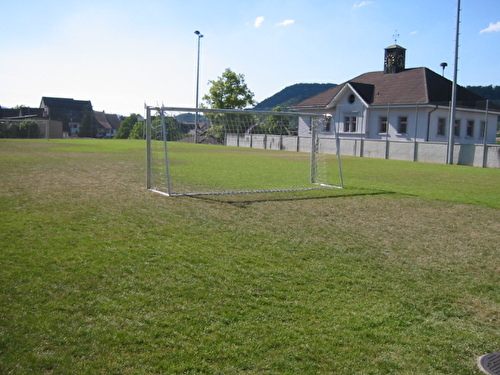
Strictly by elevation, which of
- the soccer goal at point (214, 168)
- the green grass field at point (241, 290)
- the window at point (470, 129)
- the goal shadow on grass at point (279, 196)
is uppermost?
the window at point (470, 129)

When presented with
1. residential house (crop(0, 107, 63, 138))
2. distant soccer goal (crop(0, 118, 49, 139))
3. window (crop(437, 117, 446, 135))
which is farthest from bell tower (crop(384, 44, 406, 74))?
distant soccer goal (crop(0, 118, 49, 139))

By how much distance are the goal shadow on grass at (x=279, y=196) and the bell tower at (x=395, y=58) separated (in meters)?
33.3

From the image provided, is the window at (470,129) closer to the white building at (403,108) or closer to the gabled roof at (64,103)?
the white building at (403,108)

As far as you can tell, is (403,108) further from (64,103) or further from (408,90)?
(64,103)

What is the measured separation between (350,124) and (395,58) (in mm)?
7642

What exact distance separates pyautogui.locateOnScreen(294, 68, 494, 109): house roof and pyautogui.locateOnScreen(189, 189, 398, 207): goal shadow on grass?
25480 mm

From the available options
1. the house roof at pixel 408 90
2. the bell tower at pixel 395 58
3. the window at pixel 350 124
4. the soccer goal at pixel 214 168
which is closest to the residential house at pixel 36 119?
the window at pixel 350 124

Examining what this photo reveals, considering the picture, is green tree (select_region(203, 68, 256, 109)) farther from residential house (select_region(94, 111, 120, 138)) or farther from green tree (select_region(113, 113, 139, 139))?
residential house (select_region(94, 111, 120, 138))

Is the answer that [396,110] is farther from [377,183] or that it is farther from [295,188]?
[295,188]

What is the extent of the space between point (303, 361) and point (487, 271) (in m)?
3.49

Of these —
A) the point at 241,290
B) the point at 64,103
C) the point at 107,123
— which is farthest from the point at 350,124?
the point at 107,123

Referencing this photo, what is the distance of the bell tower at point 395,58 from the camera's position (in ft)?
141

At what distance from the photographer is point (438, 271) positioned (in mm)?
5758

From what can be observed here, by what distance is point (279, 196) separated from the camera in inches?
465
